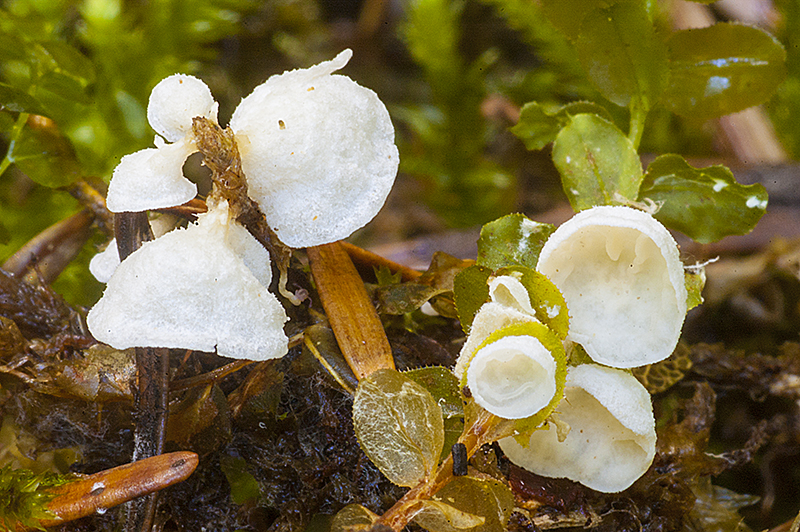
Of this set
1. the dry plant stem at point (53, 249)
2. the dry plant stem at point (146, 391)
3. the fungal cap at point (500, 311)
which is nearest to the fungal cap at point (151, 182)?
the dry plant stem at point (146, 391)

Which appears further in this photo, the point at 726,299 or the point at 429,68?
A: the point at 429,68

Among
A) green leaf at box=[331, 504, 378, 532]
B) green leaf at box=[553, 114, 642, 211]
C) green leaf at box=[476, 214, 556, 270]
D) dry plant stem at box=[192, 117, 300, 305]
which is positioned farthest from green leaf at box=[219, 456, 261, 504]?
green leaf at box=[553, 114, 642, 211]

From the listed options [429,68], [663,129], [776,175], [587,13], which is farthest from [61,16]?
[776,175]

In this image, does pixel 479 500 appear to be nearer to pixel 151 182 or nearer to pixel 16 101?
pixel 151 182

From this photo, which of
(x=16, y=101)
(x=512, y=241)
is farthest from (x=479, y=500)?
(x=16, y=101)

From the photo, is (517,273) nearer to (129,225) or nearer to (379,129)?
(379,129)

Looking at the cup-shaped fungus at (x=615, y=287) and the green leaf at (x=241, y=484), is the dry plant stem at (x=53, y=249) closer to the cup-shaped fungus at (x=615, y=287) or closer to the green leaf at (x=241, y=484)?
the green leaf at (x=241, y=484)

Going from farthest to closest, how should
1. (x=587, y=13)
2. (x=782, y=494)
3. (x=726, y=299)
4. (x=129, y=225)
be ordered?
(x=726, y=299), (x=782, y=494), (x=587, y=13), (x=129, y=225)

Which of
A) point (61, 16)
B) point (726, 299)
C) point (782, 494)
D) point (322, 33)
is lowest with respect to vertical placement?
point (782, 494)
